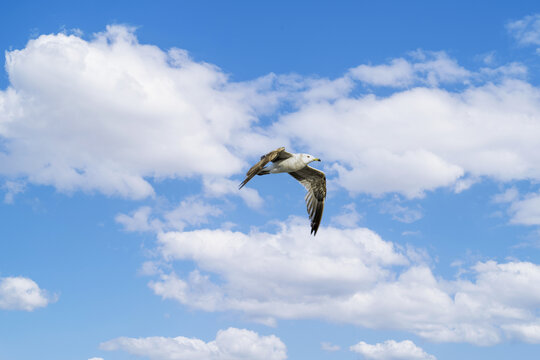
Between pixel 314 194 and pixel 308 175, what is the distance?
1.75 meters

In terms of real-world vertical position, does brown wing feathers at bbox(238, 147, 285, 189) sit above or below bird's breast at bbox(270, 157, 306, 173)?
below

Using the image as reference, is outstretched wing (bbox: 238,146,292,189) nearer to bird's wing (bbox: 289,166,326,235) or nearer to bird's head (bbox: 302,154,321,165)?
bird's head (bbox: 302,154,321,165)

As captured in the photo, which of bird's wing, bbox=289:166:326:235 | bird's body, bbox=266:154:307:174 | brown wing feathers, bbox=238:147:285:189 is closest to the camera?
brown wing feathers, bbox=238:147:285:189

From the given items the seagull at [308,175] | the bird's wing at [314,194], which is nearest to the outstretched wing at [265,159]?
the seagull at [308,175]

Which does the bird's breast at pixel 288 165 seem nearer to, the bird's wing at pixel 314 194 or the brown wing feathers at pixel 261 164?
the brown wing feathers at pixel 261 164

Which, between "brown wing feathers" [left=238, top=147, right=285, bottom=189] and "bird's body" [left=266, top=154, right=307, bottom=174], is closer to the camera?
"brown wing feathers" [left=238, top=147, right=285, bottom=189]

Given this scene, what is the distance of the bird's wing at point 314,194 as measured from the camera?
1421 inches

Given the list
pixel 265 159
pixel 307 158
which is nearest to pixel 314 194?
pixel 307 158

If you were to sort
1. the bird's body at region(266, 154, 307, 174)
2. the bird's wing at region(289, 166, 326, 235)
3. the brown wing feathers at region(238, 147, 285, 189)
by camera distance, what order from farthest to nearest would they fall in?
the bird's wing at region(289, 166, 326, 235)
the bird's body at region(266, 154, 307, 174)
the brown wing feathers at region(238, 147, 285, 189)

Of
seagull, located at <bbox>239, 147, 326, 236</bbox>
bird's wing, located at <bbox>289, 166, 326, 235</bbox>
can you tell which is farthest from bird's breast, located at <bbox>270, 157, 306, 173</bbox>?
bird's wing, located at <bbox>289, 166, 326, 235</bbox>

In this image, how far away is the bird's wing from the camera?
118 feet

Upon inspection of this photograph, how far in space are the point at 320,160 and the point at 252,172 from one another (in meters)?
8.59

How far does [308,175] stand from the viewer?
3588 cm

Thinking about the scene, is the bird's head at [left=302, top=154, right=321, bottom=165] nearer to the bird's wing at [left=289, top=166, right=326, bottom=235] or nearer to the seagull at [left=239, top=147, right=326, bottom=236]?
the seagull at [left=239, top=147, right=326, bottom=236]
